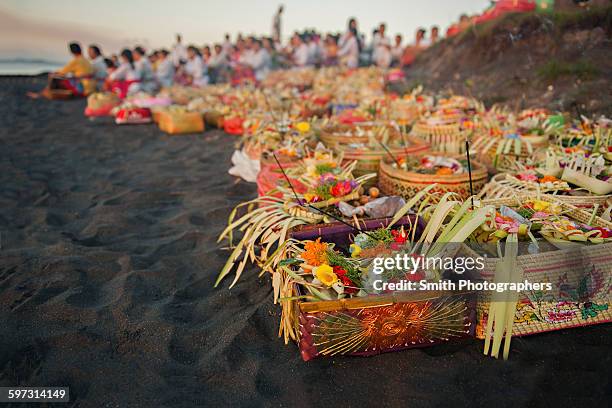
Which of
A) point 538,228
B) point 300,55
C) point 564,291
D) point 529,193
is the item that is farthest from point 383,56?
point 564,291

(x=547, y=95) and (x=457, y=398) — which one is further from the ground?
(x=547, y=95)

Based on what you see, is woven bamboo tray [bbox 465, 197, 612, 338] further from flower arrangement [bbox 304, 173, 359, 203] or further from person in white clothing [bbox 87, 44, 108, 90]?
person in white clothing [bbox 87, 44, 108, 90]

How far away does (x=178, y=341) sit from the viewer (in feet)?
7.04

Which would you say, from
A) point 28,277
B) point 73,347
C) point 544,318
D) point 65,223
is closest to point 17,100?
point 65,223

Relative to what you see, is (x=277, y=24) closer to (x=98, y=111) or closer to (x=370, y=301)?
(x=98, y=111)

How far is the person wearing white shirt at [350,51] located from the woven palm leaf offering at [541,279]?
12272mm

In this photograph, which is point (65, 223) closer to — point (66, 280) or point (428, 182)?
point (66, 280)

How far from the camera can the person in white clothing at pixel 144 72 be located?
11.9 metres

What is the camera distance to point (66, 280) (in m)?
2.68

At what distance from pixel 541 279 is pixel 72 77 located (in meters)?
13.1

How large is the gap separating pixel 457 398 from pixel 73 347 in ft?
6.26

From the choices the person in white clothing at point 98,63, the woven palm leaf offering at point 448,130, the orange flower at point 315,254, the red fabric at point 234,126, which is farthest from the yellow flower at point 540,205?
the person in white clothing at point 98,63

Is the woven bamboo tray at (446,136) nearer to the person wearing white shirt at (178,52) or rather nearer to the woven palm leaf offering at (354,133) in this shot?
the woven palm leaf offering at (354,133)

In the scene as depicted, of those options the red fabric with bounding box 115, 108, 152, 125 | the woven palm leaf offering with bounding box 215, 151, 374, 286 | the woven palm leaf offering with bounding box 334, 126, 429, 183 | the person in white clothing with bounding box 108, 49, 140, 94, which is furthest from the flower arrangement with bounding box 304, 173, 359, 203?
the person in white clothing with bounding box 108, 49, 140, 94
